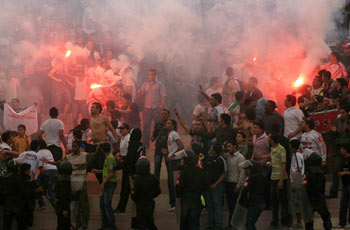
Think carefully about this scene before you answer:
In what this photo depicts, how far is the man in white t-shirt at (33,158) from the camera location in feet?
37.5

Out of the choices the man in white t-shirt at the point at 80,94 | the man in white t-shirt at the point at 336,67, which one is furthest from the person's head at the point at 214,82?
the man in white t-shirt at the point at 80,94

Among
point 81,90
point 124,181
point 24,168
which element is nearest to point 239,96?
point 124,181

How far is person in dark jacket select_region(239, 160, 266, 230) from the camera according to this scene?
1002 cm

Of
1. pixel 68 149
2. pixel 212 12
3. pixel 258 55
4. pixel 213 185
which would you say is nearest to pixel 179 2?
pixel 212 12

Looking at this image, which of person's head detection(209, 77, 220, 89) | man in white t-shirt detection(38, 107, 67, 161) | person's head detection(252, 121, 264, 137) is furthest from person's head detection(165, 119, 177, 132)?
person's head detection(209, 77, 220, 89)

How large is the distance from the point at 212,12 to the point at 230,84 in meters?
2.17

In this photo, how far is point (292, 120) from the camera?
40.2 ft

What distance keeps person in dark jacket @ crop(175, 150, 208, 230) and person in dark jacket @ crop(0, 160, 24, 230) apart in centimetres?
262

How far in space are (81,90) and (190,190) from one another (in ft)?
28.3

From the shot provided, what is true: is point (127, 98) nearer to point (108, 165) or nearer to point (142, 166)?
point (108, 165)

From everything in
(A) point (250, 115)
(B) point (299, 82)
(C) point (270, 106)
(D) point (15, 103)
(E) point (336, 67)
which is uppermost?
(E) point (336, 67)

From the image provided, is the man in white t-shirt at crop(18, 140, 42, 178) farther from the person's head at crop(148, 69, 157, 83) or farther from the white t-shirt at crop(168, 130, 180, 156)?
the person's head at crop(148, 69, 157, 83)

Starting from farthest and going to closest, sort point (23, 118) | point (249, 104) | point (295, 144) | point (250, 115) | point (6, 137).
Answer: point (23, 118)
point (249, 104)
point (6, 137)
point (250, 115)
point (295, 144)

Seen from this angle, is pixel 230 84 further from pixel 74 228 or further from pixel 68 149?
pixel 74 228
